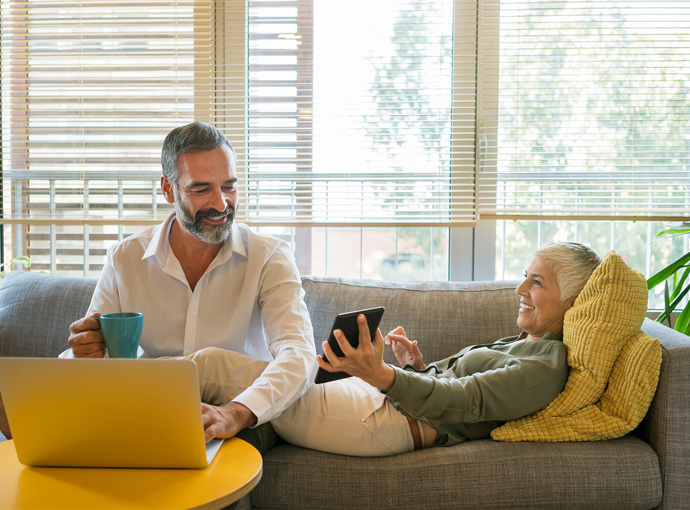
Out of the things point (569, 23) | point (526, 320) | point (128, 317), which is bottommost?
point (526, 320)

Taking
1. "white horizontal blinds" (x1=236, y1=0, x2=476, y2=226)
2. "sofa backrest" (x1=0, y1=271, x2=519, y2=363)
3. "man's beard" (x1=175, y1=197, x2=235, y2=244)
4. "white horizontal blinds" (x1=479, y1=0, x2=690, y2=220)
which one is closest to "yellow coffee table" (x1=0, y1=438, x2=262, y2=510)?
"man's beard" (x1=175, y1=197, x2=235, y2=244)

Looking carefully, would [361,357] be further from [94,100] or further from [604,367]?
[94,100]

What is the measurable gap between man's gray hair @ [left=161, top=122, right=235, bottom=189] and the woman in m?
0.65

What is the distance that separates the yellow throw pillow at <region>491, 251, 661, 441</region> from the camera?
163 centimetres

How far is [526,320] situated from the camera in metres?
1.81

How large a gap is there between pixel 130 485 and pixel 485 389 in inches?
36.0

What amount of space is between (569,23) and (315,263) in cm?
160

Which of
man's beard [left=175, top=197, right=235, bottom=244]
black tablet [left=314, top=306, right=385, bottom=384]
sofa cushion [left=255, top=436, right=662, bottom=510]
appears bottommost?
sofa cushion [left=255, top=436, right=662, bottom=510]

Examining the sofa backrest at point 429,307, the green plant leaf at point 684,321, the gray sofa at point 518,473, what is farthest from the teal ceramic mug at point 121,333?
the green plant leaf at point 684,321

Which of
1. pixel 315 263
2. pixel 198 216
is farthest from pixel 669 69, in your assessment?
pixel 198 216

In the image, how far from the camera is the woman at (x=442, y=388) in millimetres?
1503

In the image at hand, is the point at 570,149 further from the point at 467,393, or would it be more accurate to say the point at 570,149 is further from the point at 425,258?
the point at 467,393

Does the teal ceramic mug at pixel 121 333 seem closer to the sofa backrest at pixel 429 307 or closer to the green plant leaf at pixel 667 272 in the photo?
the sofa backrest at pixel 429 307

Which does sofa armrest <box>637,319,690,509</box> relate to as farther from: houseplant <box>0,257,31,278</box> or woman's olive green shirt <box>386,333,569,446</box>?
houseplant <box>0,257,31,278</box>
